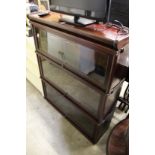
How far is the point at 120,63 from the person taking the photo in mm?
1006

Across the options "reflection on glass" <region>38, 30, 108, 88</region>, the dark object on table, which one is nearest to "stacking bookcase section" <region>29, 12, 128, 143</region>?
"reflection on glass" <region>38, 30, 108, 88</region>

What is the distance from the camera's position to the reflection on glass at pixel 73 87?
1.31 m

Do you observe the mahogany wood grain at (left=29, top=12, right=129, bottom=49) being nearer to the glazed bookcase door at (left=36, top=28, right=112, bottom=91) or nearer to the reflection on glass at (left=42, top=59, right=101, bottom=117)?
the glazed bookcase door at (left=36, top=28, right=112, bottom=91)

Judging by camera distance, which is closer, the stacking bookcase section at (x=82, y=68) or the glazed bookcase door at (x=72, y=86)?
the stacking bookcase section at (x=82, y=68)

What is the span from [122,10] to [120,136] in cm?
91

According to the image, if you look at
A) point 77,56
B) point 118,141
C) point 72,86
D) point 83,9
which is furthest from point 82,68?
point 118,141

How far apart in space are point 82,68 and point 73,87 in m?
0.31

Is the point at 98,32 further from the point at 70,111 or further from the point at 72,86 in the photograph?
the point at 70,111

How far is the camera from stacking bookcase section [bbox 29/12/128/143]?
0.97m

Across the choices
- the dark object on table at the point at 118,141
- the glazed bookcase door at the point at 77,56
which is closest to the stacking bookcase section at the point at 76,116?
the dark object on table at the point at 118,141

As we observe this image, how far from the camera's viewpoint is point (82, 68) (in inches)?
48.6

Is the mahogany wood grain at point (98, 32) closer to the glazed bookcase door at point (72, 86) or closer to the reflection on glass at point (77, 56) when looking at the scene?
the reflection on glass at point (77, 56)

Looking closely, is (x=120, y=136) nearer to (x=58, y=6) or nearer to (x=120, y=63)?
(x=120, y=63)
